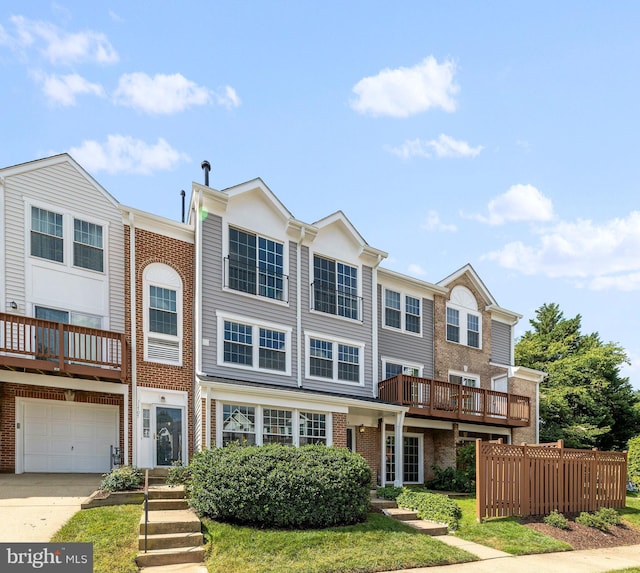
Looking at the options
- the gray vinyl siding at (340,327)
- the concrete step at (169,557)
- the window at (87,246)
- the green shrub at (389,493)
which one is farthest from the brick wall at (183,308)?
the concrete step at (169,557)

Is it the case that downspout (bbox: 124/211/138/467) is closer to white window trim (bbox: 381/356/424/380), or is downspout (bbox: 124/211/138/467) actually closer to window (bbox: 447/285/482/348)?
white window trim (bbox: 381/356/424/380)

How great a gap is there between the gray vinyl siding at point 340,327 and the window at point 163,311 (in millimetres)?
4206

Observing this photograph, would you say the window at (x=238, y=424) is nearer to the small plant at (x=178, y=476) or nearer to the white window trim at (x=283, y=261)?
the small plant at (x=178, y=476)

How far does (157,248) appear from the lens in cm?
1716

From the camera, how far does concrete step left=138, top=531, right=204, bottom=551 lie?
31.8 feet

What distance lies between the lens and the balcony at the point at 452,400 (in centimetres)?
2052

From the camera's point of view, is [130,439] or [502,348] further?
[502,348]

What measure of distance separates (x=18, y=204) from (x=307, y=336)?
899cm

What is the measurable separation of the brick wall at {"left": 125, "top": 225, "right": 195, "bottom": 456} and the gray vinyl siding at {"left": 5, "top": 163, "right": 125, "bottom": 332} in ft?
0.92

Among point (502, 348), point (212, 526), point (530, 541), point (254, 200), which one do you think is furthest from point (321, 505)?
point (502, 348)

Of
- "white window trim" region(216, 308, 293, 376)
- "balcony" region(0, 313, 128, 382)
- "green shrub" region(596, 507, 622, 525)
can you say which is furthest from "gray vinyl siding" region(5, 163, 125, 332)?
"green shrub" region(596, 507, 622, 525)

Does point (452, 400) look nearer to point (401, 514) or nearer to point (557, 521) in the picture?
point (557, 521)

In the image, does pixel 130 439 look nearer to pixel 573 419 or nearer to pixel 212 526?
pixel 212 526

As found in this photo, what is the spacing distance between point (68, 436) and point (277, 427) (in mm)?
5438
